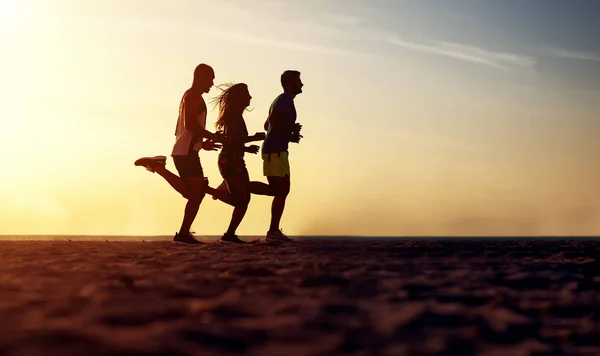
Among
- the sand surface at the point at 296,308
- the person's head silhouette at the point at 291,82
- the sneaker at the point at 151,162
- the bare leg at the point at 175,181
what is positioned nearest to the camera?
the sand surface at the point at 296,308

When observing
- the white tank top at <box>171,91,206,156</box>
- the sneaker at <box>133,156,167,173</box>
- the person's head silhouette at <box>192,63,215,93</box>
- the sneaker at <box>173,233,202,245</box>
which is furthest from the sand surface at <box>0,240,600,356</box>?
the person's head silhouette at <box>192,63,215,93</box>

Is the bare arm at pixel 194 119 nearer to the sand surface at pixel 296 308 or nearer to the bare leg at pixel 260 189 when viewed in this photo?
the bare leg at pixel 260 189

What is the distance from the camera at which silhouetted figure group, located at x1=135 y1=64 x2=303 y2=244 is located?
9695mm

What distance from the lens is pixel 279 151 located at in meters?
10.2

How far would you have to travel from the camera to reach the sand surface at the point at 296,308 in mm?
2758

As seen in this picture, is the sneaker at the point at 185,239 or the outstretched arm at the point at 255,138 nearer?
the sneaker at the point at 185,239

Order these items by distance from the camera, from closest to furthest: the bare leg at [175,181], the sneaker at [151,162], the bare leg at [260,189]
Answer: the bare leg at [175,181] → the sneaker at [151,162] → the bare leg at [260,189]

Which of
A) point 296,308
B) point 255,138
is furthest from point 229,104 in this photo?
point 296,308

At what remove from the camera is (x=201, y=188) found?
9695 millimetres

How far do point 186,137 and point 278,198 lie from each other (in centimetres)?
151

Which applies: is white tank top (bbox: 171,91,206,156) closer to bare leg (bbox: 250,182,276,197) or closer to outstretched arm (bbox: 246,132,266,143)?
outstretched arm (bbox: 246,132,266,143)

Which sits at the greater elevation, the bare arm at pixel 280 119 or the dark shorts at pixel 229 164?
the bare arm at pixel 280 119

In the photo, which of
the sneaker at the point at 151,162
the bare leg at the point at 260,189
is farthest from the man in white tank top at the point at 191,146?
the bare leg at the point at 260,189

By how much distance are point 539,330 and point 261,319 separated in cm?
123
